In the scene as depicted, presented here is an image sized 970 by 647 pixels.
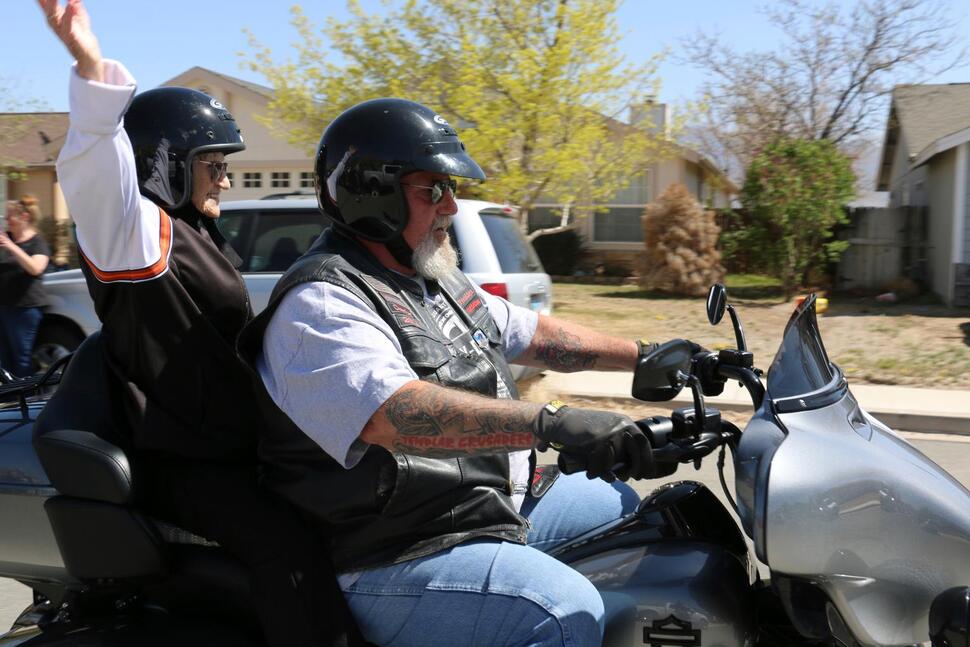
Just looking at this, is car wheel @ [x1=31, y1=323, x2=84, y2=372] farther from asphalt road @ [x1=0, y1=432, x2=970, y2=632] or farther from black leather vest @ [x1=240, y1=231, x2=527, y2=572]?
black leather vest @ [x1=240, y1=231, x2=527, y2=572]

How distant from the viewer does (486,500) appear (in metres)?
2.15

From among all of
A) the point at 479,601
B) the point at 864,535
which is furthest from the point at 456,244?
the point at 864,535

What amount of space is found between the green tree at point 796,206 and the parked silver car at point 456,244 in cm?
1050

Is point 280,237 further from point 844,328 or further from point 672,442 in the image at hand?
point 844,328

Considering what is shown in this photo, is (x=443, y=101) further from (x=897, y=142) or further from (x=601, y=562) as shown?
(x=897, y=142)

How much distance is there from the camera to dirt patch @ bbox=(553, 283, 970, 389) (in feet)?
33.9

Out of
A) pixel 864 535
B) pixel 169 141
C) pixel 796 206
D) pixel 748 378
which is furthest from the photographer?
pixel 796 206

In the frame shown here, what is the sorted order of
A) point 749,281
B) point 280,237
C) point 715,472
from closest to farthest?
point 715,472 < point 280,237 < point 749,281

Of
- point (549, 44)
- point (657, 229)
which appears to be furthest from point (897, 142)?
point (549, 44)

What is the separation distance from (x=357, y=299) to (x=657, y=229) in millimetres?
17588

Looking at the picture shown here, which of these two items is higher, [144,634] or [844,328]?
[144,634]

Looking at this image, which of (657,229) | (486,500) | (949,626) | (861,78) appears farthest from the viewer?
(861,78)

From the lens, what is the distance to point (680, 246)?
1892 cm

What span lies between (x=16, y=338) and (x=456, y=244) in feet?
12.3
